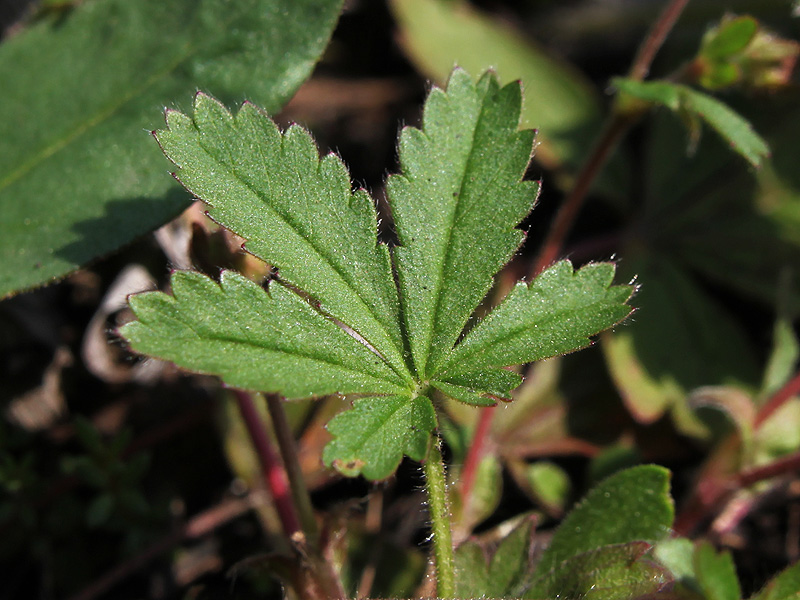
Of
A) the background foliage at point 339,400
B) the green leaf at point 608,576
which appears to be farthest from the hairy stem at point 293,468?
the green leaf at point 608,576

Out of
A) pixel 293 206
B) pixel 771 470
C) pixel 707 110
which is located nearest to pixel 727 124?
pixel 707 110

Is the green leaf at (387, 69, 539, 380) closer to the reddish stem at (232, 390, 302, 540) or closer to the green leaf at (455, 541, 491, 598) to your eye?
the green leaf at (455, 541, 491, 598)

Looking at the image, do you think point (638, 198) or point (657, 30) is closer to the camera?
point (657, 30)

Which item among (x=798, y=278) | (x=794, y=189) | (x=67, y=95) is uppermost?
(x=67, y=95)

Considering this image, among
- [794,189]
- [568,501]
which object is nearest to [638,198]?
[794,189]

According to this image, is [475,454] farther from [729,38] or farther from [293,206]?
[729,38]

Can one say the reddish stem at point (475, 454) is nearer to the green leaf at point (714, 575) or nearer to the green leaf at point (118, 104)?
the green leaf at point (714, 575)

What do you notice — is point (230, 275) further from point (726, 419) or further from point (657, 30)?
point (726, 419)

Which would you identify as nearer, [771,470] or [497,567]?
[497,567]
